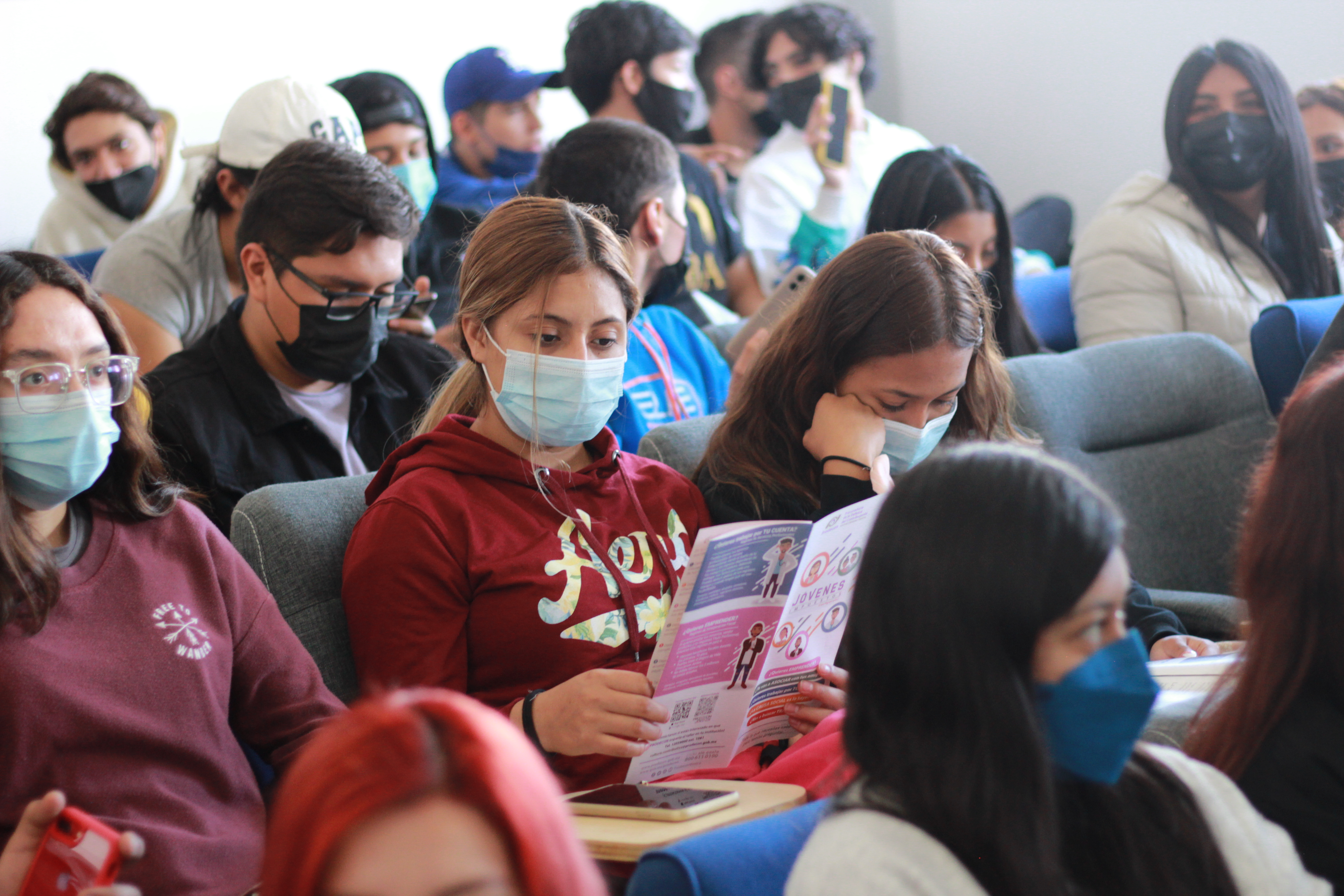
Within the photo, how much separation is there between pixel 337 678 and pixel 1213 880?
3.64 feet

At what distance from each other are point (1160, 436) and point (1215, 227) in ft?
3.21

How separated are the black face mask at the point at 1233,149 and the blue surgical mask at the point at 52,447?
289cm

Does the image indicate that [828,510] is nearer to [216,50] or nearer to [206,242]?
[206,242]

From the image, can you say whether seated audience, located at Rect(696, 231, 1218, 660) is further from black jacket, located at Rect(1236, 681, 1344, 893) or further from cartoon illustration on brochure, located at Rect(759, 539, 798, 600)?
black jacket, located at Rect(1236, 681, 1344, 893)

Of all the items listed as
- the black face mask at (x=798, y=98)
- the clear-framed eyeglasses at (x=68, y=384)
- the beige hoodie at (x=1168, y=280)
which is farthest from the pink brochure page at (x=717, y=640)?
the black face mask at (x=798, y=98)

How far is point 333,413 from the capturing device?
7.37 feet

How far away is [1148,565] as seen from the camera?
241 cm

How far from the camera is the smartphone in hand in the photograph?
146 inches

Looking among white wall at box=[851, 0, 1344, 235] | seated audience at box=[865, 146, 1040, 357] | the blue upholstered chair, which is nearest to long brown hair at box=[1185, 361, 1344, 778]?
seated audience at box=[865, 146, 1040, 357]

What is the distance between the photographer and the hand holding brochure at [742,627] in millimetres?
1307

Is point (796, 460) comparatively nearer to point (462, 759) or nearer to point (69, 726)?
point (69, 726)

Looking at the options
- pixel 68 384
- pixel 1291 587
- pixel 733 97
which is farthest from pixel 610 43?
pixel 1291 587

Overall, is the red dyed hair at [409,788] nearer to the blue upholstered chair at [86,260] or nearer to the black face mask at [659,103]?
the blue upholstered chair at [86,260]

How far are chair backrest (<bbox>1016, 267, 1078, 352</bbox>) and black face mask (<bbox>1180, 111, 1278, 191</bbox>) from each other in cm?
50
